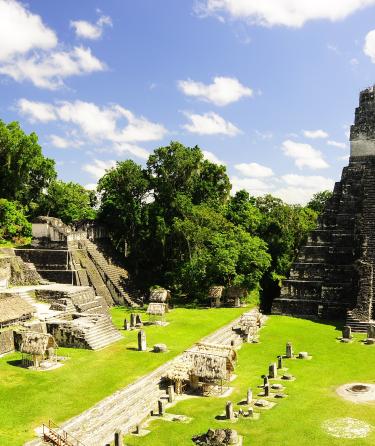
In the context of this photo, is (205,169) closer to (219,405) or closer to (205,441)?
(219,405)

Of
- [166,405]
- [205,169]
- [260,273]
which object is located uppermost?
[205,169]

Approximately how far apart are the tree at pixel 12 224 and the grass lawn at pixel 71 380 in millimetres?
21916

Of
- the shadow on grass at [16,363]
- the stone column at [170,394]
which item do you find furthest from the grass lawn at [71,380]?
the stone column at [170,394]

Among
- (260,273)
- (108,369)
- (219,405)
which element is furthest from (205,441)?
(260,273)

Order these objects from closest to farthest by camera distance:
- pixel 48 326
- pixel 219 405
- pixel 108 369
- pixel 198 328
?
pixel 219 405
pixel 108 369
pixel 48 326
pixel 198 328

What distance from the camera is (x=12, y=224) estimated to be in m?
49.3

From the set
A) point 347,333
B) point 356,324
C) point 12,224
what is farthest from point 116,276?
point 347,333

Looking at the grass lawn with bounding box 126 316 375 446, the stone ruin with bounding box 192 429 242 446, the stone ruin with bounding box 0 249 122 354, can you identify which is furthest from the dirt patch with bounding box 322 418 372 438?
the stone ruin with bounding box 0 249 122 354

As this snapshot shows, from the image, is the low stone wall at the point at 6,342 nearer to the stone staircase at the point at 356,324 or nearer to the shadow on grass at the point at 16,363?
the shadow on grass at the point at 16,363

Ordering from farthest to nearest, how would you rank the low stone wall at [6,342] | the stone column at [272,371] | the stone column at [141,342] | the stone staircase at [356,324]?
the stone staircase at [356,324]
the stone column at [141,342]
the low stone wall at [6,342]
the stone column at [272,371]

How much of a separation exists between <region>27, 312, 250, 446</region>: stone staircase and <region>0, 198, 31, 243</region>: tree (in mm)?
29340

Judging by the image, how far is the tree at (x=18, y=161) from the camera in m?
49.9

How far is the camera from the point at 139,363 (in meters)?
26.1

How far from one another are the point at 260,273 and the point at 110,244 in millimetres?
16992
